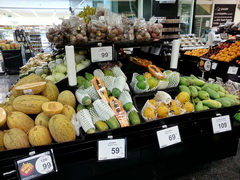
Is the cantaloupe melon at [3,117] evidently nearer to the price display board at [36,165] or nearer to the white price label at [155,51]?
the price display board at [36,165]

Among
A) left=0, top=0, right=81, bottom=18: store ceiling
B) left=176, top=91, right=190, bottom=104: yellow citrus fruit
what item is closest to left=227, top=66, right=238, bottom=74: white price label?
left=176, top=91, right=190, bottom=104: yellow citrus fruit

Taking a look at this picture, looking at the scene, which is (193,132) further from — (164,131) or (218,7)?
(218,7)

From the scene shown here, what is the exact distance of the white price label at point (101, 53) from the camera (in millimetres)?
1473

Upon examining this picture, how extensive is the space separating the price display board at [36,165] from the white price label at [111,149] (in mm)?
269

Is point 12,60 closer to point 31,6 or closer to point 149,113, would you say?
point 149,113

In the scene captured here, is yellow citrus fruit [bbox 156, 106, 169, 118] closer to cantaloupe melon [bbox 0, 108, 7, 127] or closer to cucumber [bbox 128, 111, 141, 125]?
cucumber [bbox 128, 111, 141, 125]

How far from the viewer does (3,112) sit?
1.14 m

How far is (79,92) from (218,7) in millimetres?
9439

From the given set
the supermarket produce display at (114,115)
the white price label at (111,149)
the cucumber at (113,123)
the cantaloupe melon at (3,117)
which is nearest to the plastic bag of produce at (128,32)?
the supermarket produce display at (114,115)

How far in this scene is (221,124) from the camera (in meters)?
1.42

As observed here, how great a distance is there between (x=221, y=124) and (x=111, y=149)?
87 centimetres

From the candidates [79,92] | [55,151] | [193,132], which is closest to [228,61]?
[193,132]

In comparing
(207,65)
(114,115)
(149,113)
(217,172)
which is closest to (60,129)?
(114,115)

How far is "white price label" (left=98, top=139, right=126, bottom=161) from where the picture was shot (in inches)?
43.8
